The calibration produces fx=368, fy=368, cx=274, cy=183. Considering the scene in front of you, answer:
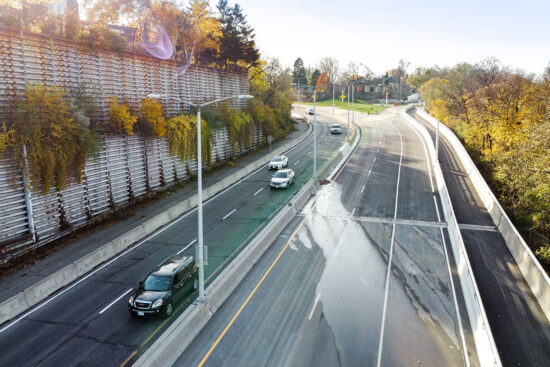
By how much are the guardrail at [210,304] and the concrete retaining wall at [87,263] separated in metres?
6.89

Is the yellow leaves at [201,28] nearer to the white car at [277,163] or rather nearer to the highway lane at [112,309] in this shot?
the white car at [277,163]

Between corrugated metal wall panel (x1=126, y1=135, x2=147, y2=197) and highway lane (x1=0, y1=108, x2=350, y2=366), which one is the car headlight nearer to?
highway lane (x1=0, y1=108, x2=350, y2=366)

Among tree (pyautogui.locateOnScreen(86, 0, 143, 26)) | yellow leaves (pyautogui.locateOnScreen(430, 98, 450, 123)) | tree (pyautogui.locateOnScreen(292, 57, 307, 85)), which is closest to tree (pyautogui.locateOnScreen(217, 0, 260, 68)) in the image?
tree (pyautogui.locateOnScreen(86, 0, 143, 26))

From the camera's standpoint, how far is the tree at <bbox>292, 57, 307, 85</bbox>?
139012mm

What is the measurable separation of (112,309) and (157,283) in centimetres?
230

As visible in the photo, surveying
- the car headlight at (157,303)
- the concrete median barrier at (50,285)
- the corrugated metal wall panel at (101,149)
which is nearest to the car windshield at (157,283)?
the car headlight at (157,303)

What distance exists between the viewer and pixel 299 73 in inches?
5566

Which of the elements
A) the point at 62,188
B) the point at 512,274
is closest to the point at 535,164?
the point at 512,274

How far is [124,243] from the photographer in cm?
2145

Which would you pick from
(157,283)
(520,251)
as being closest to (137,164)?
(157,283)

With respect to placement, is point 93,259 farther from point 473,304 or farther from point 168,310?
point 473,304

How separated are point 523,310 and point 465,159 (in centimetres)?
2953

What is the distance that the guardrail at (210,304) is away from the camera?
11992 millimetres

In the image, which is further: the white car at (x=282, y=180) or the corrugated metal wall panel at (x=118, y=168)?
the white car at (x=282, y=180)
